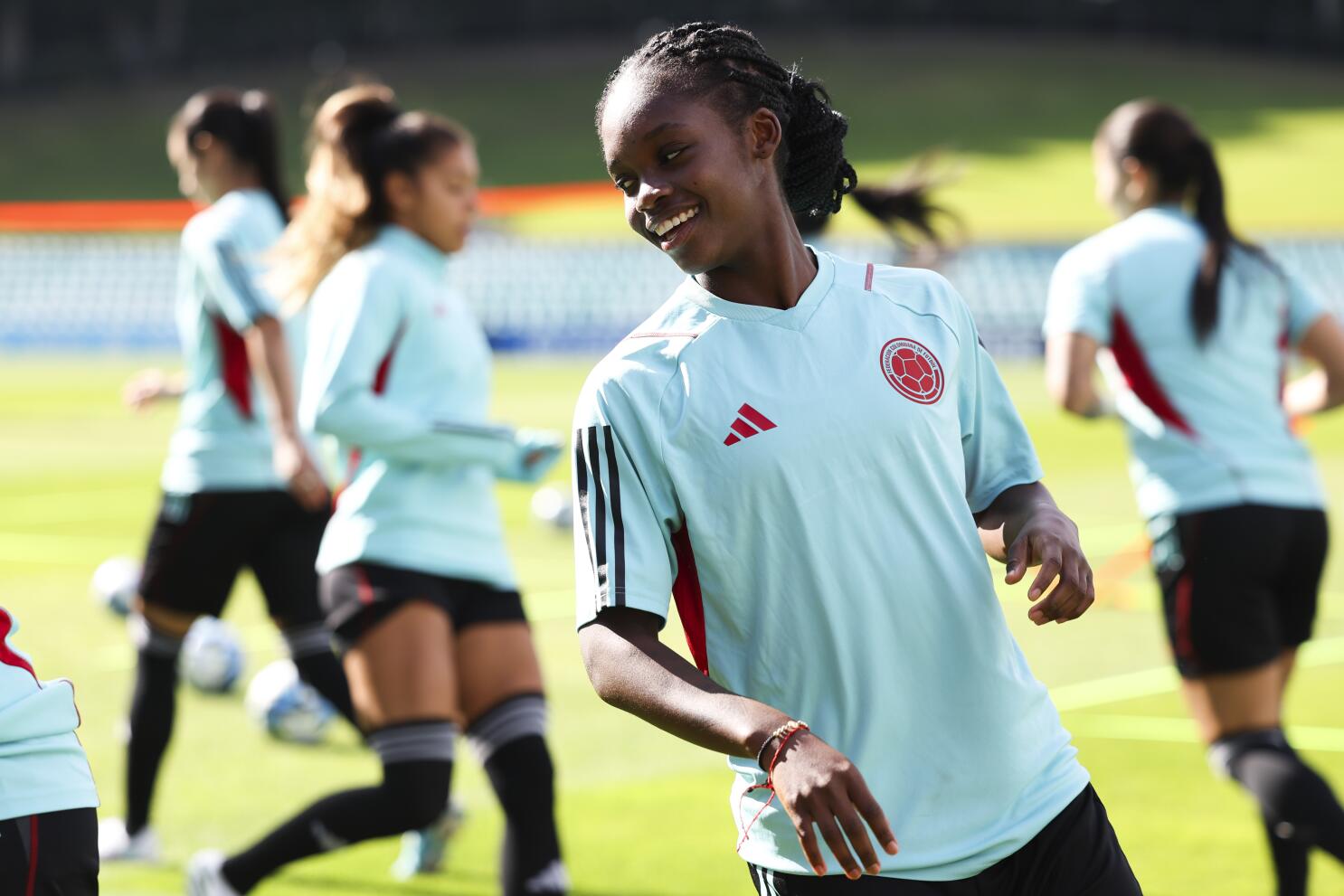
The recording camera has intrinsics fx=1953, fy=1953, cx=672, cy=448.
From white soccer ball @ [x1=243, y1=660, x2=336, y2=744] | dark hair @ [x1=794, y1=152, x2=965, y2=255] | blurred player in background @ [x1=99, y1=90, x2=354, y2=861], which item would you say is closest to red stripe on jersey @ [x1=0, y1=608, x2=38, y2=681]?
blurred player in background @ [x1=99, y1=90, x2=354, y2=861]

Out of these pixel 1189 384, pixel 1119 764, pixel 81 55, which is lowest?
pixel 81 55

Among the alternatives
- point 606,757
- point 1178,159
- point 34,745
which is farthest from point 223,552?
point 34,745

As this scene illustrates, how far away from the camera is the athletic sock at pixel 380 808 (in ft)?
16.1

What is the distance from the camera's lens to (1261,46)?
55.0 meters

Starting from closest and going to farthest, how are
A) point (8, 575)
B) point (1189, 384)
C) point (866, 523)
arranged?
point (866, 523) < point (1189, 384) < point (8, 575)

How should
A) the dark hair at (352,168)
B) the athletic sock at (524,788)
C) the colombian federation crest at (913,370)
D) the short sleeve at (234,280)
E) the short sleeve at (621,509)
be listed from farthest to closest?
the short sleeve at (234,280), the dark hair at (352,168), the athletic sock at (524,788), the colombian federation crest at (913,370), the short sleeve at (621,509)

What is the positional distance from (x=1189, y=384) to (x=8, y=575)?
8.49 meters

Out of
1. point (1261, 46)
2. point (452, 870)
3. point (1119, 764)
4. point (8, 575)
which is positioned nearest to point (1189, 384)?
point (1119, 764)

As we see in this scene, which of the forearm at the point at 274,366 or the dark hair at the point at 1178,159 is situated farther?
the forearm at the point at 274,366

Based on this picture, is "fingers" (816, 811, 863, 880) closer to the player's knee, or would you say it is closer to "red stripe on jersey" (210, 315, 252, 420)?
the player's knee

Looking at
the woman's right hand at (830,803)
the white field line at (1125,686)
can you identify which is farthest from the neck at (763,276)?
the white field line at (1125,686)

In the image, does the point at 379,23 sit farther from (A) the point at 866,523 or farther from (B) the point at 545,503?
(A) the point at 866,523

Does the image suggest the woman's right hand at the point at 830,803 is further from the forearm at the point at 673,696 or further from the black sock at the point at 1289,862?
the black sock at the point at 1289,862

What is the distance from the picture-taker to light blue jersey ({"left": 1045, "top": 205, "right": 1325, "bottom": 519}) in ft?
17.7
